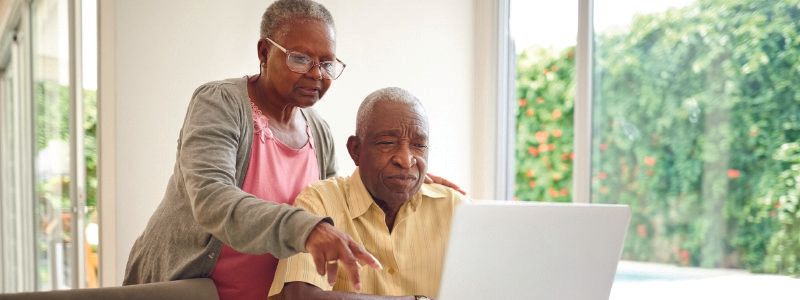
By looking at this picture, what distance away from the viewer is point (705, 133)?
2.78 m

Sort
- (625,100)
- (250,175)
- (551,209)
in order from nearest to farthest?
(551,209)
(250,175)
(625,100)

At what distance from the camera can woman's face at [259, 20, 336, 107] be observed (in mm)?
1763

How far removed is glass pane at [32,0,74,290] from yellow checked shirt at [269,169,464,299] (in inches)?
80.0

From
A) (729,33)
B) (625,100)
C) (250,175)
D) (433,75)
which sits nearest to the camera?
(250,175)

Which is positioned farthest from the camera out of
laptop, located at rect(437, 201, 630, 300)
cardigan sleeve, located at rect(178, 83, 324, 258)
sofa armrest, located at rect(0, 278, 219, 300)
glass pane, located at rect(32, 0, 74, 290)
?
glass pane, located at rect(32, 0, 74, 290)

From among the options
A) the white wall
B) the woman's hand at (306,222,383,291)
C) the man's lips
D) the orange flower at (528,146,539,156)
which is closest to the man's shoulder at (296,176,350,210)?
the man's lips

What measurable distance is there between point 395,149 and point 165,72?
139 cm

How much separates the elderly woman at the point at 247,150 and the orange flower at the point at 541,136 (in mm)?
1717

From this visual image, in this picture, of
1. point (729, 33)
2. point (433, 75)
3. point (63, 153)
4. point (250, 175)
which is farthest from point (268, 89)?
point (63, 153)

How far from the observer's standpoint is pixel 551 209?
4.23ft

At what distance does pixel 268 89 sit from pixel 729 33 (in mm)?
1583

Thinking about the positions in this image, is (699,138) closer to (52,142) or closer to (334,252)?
(334,252)

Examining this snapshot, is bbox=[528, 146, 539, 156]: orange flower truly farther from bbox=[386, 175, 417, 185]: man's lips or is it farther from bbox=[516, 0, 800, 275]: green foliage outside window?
bbox=[386, 175, 417, 185]: man's lips

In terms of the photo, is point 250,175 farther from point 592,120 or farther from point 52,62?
point 52,62
